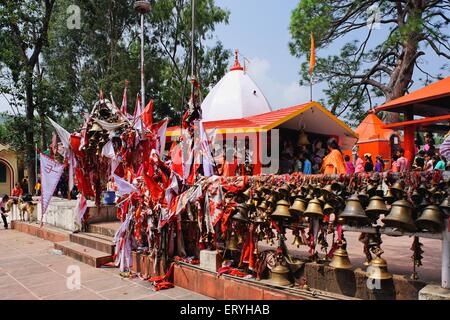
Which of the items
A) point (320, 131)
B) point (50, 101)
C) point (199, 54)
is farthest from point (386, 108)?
point (199, 54)

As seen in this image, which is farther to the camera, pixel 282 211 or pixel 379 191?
pixel 282 211

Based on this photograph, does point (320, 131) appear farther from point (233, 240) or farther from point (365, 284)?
point (365, 284)

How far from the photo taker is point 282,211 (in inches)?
160

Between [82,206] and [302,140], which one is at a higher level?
[302,140]

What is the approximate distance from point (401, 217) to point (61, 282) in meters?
5.26

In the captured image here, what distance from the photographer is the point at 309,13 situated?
64.1 ft

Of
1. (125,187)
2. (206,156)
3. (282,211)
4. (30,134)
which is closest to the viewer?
(282,211)

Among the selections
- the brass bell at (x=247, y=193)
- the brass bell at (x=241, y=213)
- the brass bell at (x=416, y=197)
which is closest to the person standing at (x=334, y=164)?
the brass bell at (x=247, y=193)

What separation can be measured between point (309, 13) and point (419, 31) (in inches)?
222

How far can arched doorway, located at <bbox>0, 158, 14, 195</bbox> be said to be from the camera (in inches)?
1099

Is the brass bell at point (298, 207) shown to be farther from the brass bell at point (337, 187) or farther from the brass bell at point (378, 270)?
the brass bell at point (378, 270)

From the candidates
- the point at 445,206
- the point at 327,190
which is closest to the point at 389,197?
the point at 445,206

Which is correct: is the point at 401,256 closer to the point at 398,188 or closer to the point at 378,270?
the point at 378,270

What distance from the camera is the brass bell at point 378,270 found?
11.2 feet
